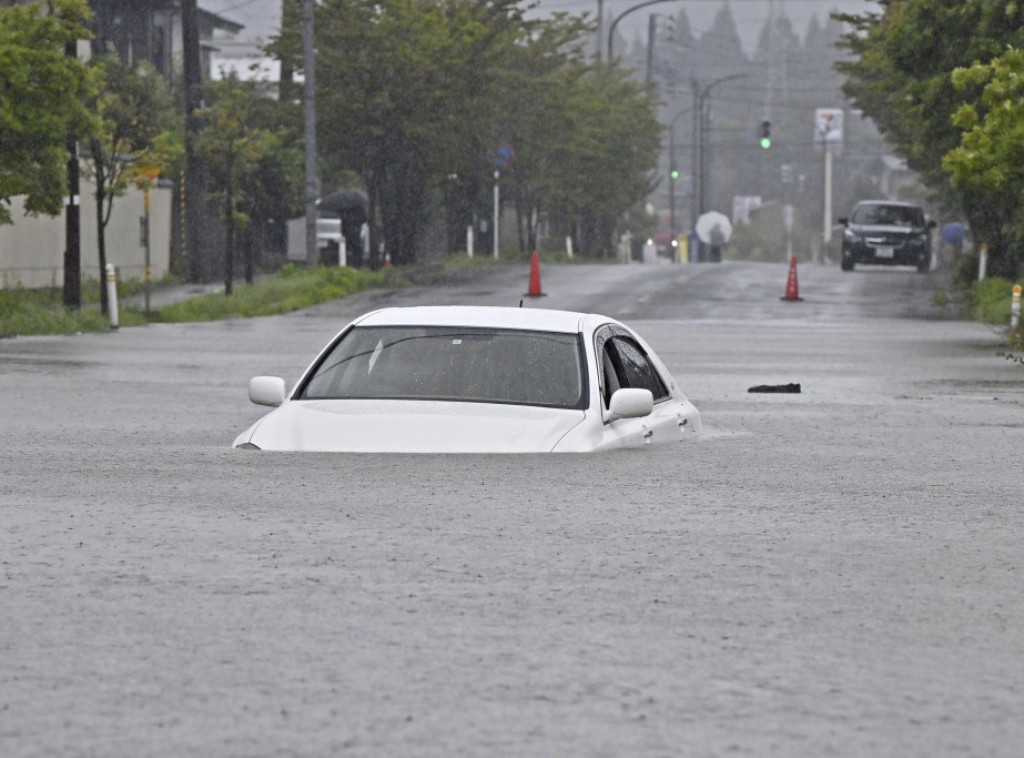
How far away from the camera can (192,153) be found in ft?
178

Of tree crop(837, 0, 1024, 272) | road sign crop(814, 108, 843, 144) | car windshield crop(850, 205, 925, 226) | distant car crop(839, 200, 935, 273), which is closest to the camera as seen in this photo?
tree crop(837, 0, 1024, 272)

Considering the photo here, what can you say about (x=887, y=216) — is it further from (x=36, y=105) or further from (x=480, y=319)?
(x=480, y=319)

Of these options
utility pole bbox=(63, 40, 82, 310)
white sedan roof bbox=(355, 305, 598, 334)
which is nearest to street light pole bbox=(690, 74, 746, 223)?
utility pole bbox=(63, 40, 82, 310)

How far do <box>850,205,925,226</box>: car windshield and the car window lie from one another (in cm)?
4519

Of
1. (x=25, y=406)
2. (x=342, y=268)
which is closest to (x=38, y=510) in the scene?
(x=25, y=406)

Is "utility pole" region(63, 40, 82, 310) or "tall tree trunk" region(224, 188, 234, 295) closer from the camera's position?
"utility pole" region(63, 40, 82, 310)

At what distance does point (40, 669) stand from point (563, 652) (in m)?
1.66

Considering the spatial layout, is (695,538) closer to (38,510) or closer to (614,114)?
(38,510)

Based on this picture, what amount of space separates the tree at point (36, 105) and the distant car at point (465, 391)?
2164 cm

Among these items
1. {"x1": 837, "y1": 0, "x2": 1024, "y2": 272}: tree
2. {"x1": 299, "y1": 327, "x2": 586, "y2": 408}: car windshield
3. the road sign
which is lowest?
{"x1": 299, "y1": 327, "x2": 586, "y2": 408}: car windshield

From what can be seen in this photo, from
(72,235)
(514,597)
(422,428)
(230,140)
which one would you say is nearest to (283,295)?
(230,140)

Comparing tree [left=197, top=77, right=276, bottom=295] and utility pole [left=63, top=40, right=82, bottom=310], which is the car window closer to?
utility pole [left=63, top=40, right=82, bottom=310]

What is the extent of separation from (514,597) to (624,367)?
458cm

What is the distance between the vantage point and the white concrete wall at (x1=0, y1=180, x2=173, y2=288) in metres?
49.5
